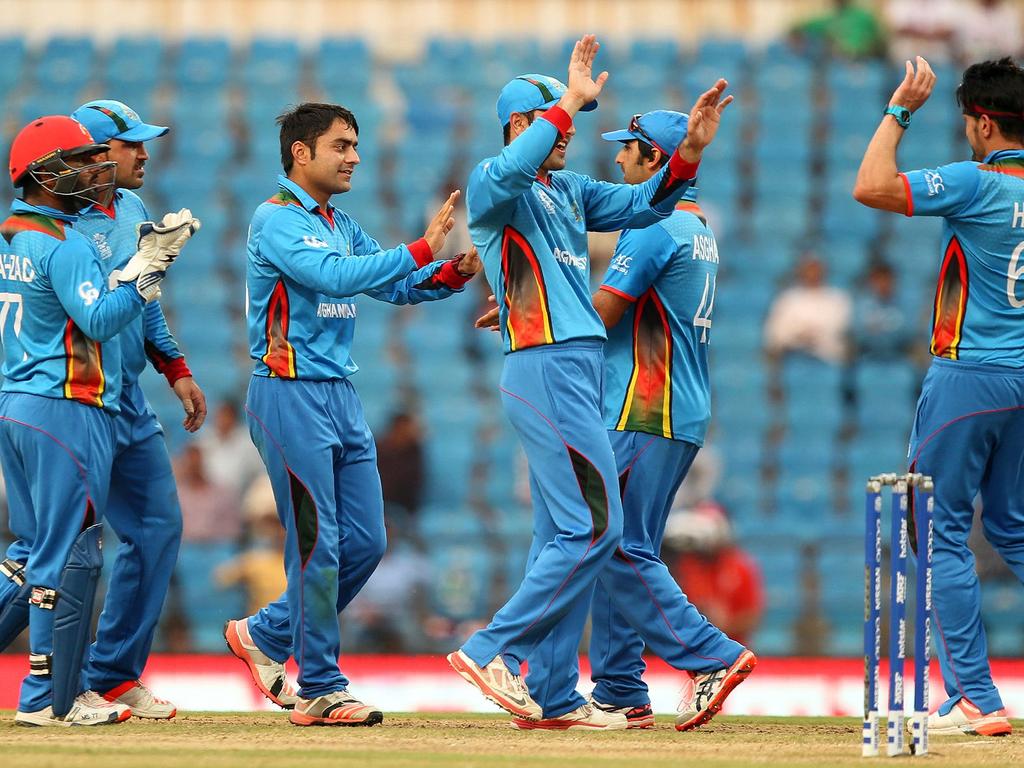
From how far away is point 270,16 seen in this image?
686 inches

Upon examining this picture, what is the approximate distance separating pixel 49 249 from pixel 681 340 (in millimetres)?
→ 2506

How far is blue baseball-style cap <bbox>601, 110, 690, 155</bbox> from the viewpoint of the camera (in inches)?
262

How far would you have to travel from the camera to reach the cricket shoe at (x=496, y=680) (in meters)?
5.79

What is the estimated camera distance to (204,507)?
11266 millimetres

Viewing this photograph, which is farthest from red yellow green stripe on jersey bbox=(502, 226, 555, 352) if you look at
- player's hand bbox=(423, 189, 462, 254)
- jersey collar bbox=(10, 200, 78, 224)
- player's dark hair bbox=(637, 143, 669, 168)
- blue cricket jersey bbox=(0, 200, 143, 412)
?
jersey collar bbox=(10, 200, 78, 224)

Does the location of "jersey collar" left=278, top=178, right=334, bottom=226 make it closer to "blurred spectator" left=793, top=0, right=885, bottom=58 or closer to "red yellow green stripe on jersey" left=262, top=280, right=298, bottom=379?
"red yellow green stripe on jersey" left=262, top=280, right=298, bottom=379

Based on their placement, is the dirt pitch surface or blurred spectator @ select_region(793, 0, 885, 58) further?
blurred spectator @ select_region(793, 0, 885, 58)

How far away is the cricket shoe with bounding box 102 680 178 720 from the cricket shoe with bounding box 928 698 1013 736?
9.90 ft

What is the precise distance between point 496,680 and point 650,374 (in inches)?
56.9

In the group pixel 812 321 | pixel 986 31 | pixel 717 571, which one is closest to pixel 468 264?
pixel 717 571

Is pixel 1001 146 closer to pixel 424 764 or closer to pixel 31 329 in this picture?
pixel 424 764

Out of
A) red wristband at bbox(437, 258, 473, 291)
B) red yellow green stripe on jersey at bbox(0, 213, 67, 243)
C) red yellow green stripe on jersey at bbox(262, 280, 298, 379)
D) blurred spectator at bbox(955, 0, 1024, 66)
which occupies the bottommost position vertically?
red yellow green stripe on jersey at bbox(262, 280, 298, 379)

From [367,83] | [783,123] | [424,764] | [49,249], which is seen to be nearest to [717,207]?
[783,123]

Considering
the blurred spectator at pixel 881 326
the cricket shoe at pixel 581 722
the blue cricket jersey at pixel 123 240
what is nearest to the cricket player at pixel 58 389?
the blue cricket jersey at pixel 123 240
